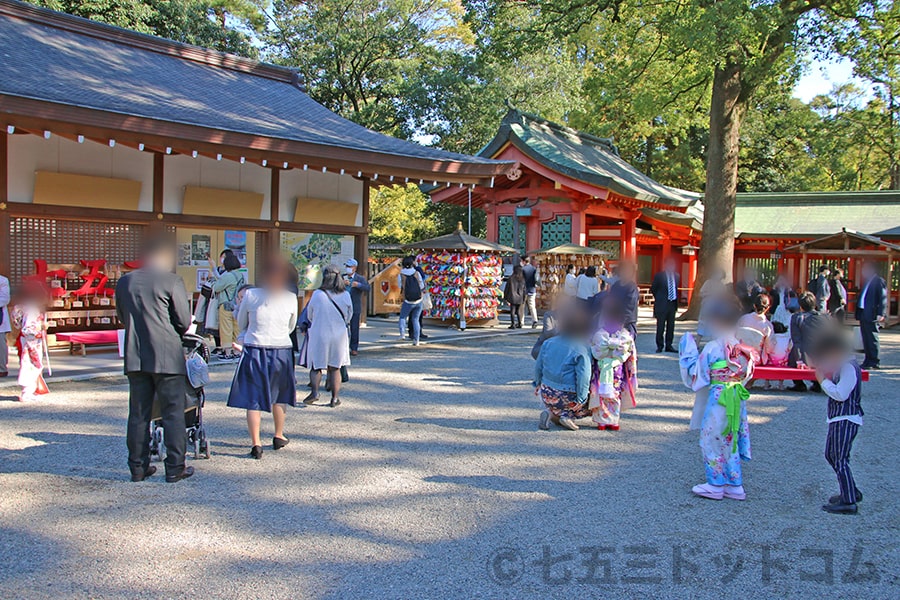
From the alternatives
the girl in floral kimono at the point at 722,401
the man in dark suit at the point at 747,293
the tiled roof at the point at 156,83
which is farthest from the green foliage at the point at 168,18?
the girl in floral kimono at the point at 722,401

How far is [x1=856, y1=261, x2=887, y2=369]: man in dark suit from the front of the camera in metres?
11.2

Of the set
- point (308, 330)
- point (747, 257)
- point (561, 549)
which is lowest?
point (561, 549)

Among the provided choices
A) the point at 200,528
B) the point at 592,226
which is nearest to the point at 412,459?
the point at 200,528

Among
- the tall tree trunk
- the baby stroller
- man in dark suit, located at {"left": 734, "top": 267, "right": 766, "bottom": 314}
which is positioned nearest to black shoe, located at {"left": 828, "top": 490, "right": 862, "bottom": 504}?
man in dark suit, located at {"left": 734, "top": 267, "right": 766, "bottom": 314}

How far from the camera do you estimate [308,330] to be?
7.85 m

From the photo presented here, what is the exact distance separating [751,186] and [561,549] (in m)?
34.5

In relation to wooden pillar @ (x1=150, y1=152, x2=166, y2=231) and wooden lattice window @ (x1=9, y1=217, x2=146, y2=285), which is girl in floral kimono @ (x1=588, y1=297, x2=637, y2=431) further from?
wooden pillar @ (x1=150, y1=152, x2=166, y2=231)

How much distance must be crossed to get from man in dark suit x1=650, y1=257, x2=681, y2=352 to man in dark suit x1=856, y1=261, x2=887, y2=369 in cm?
286

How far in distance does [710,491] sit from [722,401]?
644mm

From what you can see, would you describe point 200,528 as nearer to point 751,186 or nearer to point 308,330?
point 308,330

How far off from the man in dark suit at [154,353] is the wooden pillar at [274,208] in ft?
28.9

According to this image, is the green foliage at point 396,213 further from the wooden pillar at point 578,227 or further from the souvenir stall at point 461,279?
the souvenir stall at point 461,279

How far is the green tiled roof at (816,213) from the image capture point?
23906 mm

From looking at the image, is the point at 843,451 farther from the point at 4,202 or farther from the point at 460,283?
the point at 460,283
